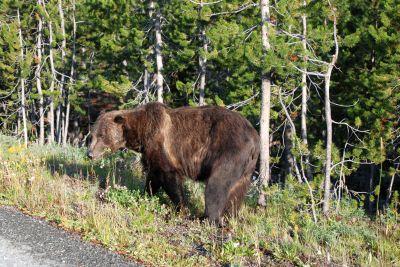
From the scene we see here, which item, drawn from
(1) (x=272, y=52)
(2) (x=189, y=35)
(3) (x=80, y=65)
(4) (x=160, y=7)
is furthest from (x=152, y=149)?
(3) (x=80, y=65)

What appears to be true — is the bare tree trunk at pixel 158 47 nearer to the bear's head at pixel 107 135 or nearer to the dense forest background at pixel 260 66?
the dense forest background at pixel 260 66

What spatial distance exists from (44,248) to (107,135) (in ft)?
9.56

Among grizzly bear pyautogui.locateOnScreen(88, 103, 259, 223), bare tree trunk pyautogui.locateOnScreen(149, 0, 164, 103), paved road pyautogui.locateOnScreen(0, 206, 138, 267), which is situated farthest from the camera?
Answer: bare tree trunk pyautogui.locateOnScreen(149, 0, 164, 103)

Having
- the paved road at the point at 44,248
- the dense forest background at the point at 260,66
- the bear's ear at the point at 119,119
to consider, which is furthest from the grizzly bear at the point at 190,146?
the paved road at the point at 44,248

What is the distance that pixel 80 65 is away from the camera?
29.3 meters

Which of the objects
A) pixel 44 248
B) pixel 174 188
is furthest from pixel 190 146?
pixel 44 248

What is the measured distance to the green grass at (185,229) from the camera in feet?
16.5

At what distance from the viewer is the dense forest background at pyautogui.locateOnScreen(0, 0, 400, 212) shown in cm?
915

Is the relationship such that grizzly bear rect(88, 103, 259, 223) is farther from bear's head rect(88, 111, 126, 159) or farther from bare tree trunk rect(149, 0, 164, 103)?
bare tree trunk rect(149, 0, 164, 103)

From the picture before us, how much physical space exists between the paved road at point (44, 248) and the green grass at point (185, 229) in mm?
216

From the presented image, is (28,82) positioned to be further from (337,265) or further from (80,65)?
(337,265)

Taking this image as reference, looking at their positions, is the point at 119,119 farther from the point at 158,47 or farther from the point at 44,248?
the point at 158,47

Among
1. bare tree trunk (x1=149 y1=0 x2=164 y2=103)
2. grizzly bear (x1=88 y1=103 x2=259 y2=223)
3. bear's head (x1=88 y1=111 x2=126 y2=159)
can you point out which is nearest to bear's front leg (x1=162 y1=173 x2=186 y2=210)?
grizzly bear (x1=88 y1=103 x2=259 y2=223)

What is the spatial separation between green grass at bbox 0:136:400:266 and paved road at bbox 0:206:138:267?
216 mm
